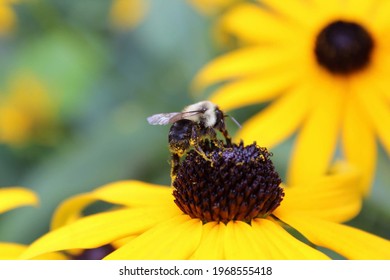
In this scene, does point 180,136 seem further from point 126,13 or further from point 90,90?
point 126,13

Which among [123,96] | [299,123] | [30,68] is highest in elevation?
[30,68]

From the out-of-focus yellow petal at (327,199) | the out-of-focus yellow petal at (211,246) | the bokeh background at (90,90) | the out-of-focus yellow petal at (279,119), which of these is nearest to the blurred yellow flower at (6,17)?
the bokeh background at (90,90)

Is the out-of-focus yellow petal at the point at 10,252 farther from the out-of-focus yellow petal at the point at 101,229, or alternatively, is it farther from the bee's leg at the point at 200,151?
the bee's leg at the point at 200,151

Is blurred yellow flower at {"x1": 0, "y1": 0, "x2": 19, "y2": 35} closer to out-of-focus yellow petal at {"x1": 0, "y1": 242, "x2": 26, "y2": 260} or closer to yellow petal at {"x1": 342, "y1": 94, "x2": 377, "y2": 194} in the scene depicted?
yellow petal at {"x1": 342, "y1": 94, "x2": 377, "y2": 194}
